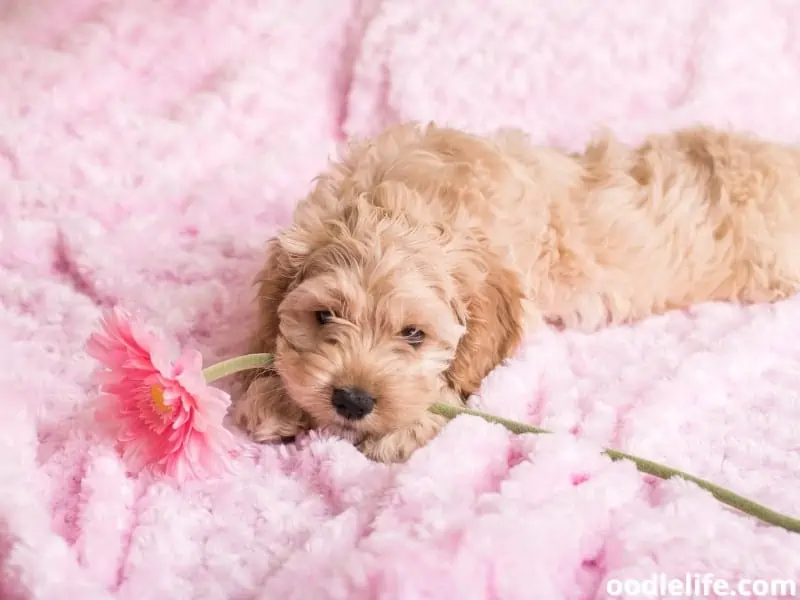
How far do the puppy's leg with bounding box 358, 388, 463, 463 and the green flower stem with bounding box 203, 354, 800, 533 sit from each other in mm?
41

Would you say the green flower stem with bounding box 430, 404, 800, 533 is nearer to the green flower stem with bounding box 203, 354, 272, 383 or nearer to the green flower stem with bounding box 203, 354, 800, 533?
the green flower stem with bounding box 203, 354, 800, 533

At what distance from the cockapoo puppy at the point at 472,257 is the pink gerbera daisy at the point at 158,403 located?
255 millimetres

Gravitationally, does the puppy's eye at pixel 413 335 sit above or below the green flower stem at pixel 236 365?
above

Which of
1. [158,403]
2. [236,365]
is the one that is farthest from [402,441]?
[158,403]

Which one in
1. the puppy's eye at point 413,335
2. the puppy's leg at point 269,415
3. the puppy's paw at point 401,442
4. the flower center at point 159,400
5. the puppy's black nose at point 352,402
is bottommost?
the puppy's leg at point 269,415

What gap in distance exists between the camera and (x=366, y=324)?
5.57ft

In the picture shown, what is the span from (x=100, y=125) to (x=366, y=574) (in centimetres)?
197

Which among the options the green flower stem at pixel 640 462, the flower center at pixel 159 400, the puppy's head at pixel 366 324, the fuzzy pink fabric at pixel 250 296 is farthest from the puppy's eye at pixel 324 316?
the flower center at pixel 159 400

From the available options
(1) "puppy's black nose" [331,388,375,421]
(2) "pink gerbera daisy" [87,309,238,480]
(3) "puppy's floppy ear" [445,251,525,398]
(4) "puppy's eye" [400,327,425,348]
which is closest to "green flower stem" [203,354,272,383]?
(2) "pink gerbera daisy" [87,309,238,480]

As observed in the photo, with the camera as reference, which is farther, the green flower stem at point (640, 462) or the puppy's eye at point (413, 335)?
the puppy's eye at point (413, 335)

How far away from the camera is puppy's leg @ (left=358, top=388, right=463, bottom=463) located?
1669mm

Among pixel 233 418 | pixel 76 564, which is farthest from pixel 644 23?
pixel 76 564

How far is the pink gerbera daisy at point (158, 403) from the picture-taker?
1.42 metres

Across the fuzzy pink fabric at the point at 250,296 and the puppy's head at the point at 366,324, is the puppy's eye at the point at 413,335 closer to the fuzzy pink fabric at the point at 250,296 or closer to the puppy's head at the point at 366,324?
the puppy's head at the point at 366,324
